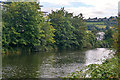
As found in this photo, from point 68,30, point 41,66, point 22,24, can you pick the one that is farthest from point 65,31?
point 41,66

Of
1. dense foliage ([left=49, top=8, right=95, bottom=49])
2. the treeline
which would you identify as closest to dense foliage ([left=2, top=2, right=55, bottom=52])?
the treeline

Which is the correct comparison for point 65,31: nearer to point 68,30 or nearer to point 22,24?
point 68,30

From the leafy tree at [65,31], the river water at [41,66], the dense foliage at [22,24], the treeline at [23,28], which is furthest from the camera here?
the leafy tree at [65,31]

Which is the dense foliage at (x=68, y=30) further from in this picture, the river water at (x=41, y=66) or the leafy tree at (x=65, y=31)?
the river water at (x=41, y=66)

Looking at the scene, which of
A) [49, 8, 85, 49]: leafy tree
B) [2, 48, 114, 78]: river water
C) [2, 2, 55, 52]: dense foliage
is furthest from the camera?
[49, 8, 85, 49]: leafy tree

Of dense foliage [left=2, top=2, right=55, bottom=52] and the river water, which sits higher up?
dense foliage [left=2, top=2, right=55, bottom=52]

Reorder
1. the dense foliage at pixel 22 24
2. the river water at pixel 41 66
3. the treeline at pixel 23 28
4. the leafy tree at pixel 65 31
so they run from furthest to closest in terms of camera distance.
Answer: the leafy tree at pixel 65 31 → the dense foliage at pixel 22 24 → the treeline at pixel 23 28 → the river water at pixel 41 66

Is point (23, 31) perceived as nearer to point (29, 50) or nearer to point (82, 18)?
point (29, 50)

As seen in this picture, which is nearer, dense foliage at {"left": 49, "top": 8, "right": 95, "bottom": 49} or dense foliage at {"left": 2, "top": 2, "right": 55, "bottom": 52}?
dense foliage at {"left": 2, "top": 2, "right": 55, "bottom": 52}

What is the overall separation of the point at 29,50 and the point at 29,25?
5502 millimetres

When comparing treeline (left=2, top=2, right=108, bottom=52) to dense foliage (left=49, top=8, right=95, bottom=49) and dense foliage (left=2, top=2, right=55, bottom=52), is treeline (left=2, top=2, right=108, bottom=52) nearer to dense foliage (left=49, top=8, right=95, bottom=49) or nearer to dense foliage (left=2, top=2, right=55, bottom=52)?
dense foliage (left=2, top=2, right=55, bottom=52)

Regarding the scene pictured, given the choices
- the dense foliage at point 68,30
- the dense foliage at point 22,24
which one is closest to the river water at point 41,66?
the dense foliage at point 22,24

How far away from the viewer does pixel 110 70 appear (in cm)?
1029

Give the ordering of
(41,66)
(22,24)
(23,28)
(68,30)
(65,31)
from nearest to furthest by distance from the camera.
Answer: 1. (41,66)
2. (23,28)
3. (22,24)
4. (65,31)
5. (68,30)
